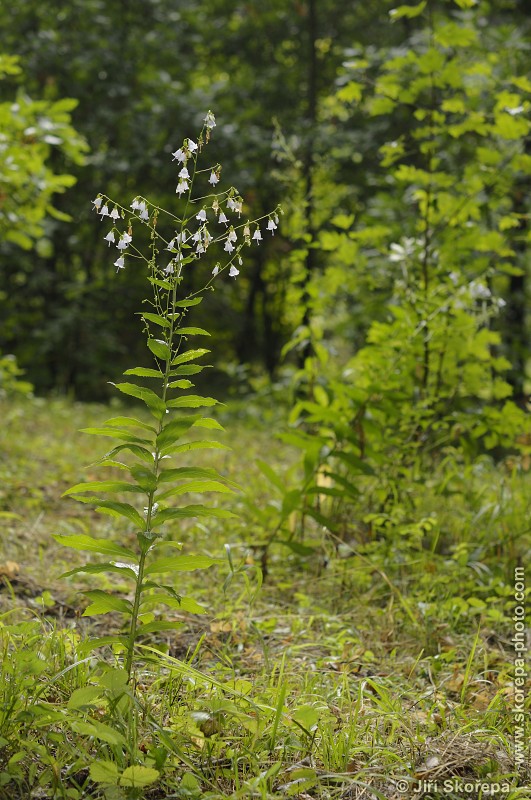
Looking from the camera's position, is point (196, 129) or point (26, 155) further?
point (196, 129)

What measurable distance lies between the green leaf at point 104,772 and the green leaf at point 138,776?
2 centimetres

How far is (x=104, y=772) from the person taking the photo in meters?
1.46

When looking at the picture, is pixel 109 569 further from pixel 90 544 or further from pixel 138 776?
pixel 138 776

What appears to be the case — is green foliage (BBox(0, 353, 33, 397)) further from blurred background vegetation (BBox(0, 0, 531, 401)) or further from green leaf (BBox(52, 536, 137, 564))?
green leaf (BBox(52, 536, 137, 564))

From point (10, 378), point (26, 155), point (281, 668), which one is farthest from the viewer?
point (10, 378)

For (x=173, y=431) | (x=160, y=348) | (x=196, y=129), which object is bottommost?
(x=173, y=431)

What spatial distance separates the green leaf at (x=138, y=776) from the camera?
1.46 meters

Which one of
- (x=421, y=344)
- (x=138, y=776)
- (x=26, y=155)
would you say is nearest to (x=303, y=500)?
(x=421, y=344)

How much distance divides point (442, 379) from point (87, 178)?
6442mm

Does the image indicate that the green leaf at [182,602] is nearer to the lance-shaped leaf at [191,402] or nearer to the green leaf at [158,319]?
Result: the lance-shaped leaf at [191,402]

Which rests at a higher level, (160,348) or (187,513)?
(160,348)

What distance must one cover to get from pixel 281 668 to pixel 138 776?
584 millimetres

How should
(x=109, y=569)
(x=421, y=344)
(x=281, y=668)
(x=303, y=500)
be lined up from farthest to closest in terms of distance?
(x=421, y=344) < (x=303, y=500) < (x=281, y=668) < (x=109, y=569)

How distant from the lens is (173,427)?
178 cm
